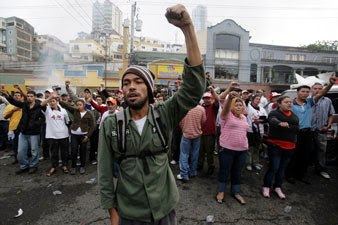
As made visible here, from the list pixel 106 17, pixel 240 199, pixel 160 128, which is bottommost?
pixel 240 199

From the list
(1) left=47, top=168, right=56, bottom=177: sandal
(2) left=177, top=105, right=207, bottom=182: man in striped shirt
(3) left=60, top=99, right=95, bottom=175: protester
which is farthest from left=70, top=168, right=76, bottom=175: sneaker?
(2) left=177, top=105, right=207, bottom=182: man in striped shirt

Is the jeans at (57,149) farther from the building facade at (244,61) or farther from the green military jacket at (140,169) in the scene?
the building facade at (244,61)

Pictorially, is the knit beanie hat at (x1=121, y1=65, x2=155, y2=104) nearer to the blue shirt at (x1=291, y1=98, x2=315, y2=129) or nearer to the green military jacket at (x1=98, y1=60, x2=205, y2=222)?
the green military jacket at (x1=98, y1=60, x2=205, y2=222)

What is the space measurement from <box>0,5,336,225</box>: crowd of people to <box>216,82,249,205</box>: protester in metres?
0.02

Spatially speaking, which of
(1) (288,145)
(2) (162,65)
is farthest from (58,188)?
(2) (162,65)

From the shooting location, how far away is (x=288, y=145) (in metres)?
3.78

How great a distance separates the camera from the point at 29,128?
5.02 metres

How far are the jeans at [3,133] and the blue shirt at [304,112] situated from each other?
948cm

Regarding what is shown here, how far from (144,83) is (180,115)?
0.42m

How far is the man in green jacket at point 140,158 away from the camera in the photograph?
1.50 meters

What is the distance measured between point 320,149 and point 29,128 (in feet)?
25.3

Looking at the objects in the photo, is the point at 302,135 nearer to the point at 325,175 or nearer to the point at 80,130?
the point at 325,175

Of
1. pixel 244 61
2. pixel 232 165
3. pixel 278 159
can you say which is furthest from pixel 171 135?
pixel 244 61

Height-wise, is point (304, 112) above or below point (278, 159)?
above
